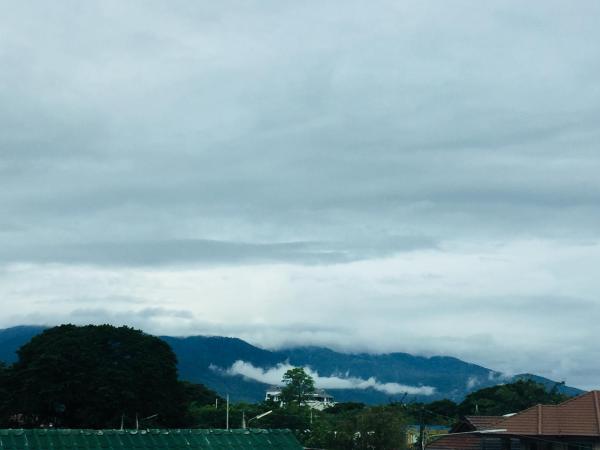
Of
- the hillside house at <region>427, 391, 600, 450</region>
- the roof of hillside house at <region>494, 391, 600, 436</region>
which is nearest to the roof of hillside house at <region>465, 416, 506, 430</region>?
the hillside house at <region>427, 391, 600, 450</region>

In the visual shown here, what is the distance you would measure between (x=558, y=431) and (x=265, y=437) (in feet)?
170

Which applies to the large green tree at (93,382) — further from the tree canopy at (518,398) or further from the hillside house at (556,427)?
the tree canopy at (518,398)

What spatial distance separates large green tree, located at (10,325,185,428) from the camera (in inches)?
3730

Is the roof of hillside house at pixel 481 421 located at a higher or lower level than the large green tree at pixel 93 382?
lower

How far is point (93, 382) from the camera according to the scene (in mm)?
96250

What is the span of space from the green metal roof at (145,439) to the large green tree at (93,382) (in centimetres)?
6724

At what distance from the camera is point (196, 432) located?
2919 cm

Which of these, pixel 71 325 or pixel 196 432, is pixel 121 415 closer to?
pixel 71 325

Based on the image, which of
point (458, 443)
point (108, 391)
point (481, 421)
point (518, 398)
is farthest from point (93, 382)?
point (518, 398)

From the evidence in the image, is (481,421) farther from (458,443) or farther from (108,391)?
(108,391)

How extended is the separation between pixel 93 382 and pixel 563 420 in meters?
50.4

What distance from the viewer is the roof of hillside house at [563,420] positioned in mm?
75062

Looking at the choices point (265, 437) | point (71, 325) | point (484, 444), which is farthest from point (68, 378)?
point (265, 437)

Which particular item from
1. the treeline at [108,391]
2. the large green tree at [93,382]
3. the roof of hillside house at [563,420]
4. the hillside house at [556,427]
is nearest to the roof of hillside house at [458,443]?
the treeline at [108,391]
